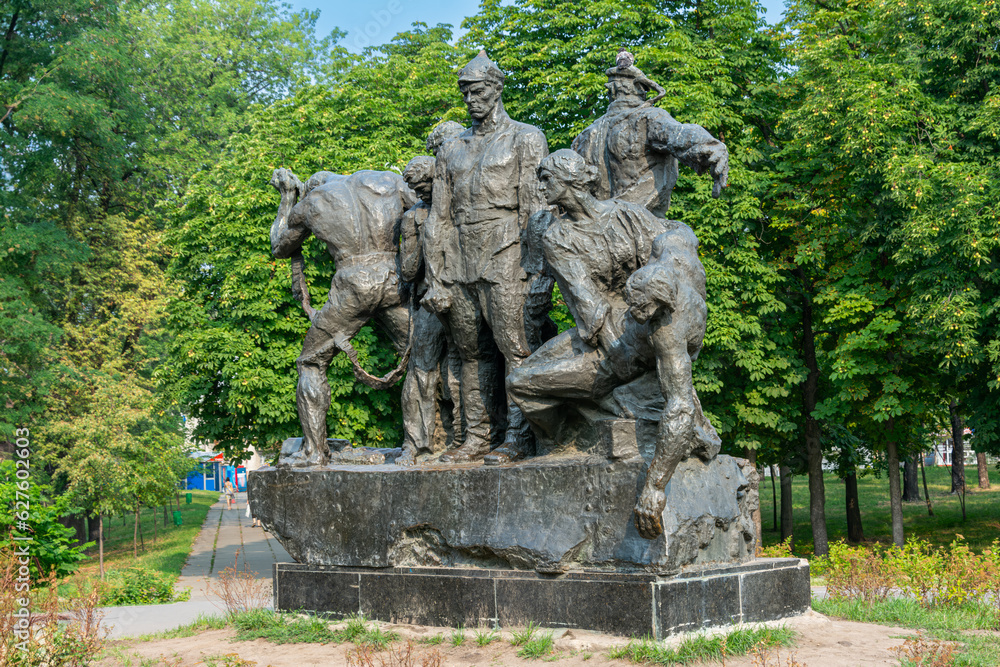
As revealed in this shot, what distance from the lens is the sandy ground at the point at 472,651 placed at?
5914 millimetres

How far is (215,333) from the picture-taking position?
52.7 ft

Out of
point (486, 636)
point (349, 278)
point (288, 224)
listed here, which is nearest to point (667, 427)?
point (486, 636)

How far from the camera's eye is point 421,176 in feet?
27.1

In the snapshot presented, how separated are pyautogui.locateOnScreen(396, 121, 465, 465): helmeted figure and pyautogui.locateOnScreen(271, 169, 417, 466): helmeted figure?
0.15 metres

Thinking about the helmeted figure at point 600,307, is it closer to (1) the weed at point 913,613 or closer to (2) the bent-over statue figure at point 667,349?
(2) the bent-over statue figure at point 667,349

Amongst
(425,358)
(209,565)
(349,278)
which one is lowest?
(209,565)

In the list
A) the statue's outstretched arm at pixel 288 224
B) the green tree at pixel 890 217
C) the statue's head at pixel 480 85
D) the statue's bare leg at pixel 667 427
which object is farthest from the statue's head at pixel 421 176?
the green tree at pixel 890 217

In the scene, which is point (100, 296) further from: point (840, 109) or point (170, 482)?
point (840, 109)

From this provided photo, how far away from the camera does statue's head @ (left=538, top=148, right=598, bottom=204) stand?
6.84 metres

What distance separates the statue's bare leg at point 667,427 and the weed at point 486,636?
1.29 metres

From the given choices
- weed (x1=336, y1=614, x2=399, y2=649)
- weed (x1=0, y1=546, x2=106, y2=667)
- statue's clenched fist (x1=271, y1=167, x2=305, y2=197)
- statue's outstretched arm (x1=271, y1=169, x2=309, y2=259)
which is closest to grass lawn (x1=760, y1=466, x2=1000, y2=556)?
weed (x1=336, y1=614, x2=399, y2=649)

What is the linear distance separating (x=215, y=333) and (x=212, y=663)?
10.4m

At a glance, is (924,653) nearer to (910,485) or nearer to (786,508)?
(786,508)

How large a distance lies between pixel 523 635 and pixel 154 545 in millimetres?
19670
